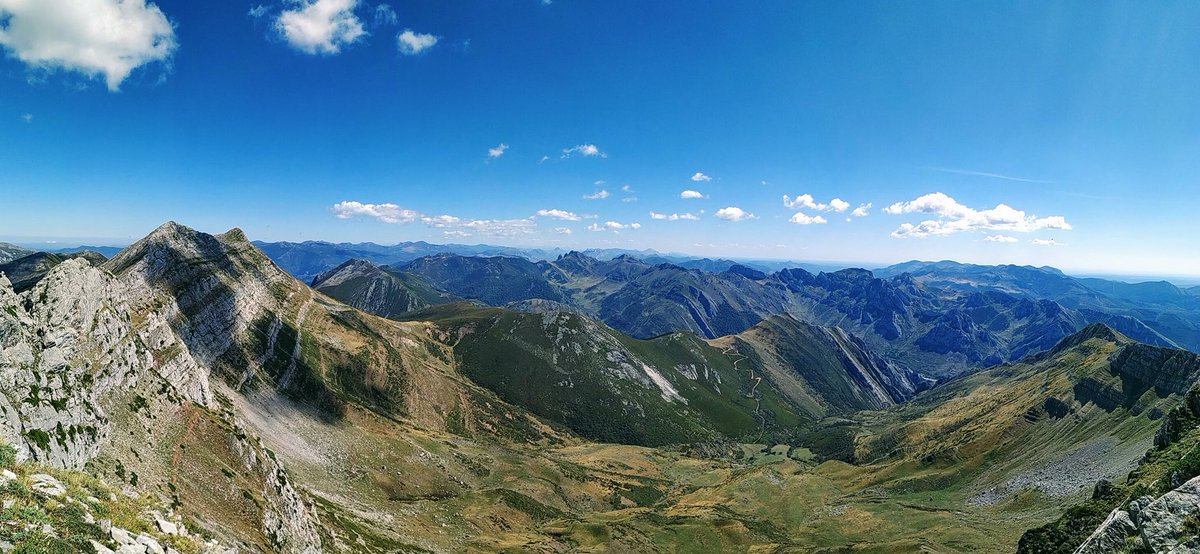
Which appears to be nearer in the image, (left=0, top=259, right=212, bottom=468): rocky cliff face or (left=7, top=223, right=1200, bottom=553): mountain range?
(left=7, top=223, right=1200, bottom=553): mountain range

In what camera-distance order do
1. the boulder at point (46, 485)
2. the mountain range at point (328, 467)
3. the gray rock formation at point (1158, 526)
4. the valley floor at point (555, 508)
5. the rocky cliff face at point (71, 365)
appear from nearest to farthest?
the boulder at point (46, 485), the gray rock formation at point (1158, 526), the mountain range at point (328, 467), the rocky cliff face at point (71, 365), the valley floor at point (555, 508)

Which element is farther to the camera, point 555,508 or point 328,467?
point 555,508

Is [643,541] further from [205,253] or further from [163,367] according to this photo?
[205,253]

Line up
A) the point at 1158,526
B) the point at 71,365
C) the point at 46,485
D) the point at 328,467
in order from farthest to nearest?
the point at 328,467, the point at 71,365, the point at 1158,526, the point at 46,485

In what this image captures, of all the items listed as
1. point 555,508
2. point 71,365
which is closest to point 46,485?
point 71,365

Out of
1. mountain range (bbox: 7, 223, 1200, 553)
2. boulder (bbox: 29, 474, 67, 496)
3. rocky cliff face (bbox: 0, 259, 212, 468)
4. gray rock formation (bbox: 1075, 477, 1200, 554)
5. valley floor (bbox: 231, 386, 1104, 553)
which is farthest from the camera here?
valley floor (bbox: 231, 386, 1104, 553)

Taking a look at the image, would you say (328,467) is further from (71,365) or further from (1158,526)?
(1158,526)

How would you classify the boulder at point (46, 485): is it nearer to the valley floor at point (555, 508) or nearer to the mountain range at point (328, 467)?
the mountain range at point (328, 467)

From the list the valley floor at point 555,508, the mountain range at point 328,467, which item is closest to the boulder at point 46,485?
the mountain range at point 328,467

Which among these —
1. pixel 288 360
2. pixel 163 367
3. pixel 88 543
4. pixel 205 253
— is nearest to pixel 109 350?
pixel 163 367

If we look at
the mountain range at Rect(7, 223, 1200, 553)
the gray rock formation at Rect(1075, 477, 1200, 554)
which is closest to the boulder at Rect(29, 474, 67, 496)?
the mountain range at Rect(7, 223, 1200, 553)

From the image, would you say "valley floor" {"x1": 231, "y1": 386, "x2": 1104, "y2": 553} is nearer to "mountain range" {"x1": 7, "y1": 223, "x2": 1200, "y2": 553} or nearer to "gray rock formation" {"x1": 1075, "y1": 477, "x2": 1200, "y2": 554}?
"mountain range" {"x1": 7, "y1": 223, "x2": 1200, "y2": 553}
